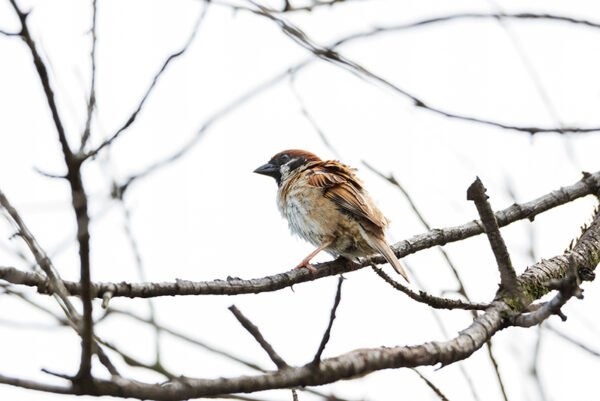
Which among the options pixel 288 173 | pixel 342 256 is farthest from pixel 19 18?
pixel 288 173

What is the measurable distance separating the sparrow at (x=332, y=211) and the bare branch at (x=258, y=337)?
9.77ft

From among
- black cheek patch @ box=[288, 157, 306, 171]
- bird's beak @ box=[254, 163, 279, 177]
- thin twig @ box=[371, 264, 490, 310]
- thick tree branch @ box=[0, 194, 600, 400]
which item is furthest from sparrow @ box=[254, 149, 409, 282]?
thick tree branch @ box=[0, 194, 600, 400]

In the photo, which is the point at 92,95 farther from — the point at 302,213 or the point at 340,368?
the point at 302,213

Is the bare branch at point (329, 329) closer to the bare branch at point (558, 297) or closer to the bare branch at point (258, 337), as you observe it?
the bare branch at point (258, 337)

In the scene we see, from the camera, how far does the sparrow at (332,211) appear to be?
5.48 m

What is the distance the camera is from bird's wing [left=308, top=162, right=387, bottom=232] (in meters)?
5.63

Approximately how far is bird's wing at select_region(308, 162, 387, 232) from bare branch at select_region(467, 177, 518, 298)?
268 centimetres

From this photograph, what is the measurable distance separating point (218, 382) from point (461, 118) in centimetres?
155

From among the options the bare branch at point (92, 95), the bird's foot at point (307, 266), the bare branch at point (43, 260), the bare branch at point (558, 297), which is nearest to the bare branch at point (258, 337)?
the bare branch at point (43, 260)

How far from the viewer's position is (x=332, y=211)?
5770 mm

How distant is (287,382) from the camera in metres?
1.84

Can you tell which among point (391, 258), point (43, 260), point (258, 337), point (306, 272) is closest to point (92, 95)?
→ point (43, 260)

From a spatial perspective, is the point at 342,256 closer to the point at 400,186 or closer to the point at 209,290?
the point at 400,186

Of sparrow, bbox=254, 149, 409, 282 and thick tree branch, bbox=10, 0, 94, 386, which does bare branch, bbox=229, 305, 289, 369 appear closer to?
thick tree branch, bbox=10, 0, 94, 386
